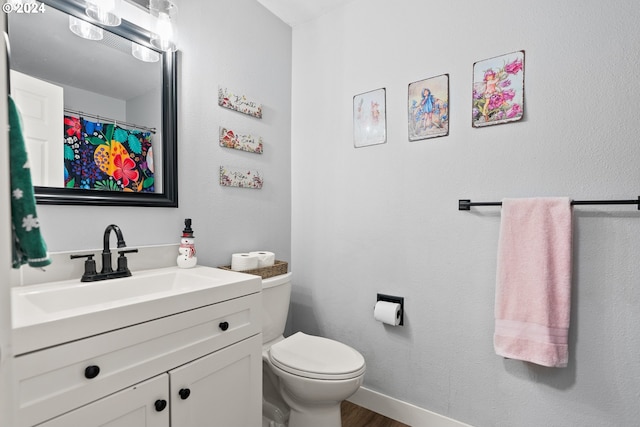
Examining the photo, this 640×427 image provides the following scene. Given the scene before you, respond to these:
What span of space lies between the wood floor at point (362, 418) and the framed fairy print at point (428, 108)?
5.13 ft

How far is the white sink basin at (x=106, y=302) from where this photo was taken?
0.76 metres

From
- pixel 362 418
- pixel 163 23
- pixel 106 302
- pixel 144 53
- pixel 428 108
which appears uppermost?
pixel 163 23

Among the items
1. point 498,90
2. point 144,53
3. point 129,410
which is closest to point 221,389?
point 129,410

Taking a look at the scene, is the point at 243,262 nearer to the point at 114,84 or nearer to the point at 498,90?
the point at 114,84

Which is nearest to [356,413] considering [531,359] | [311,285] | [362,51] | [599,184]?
[311,285]

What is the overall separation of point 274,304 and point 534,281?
4.02 feet

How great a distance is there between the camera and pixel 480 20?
5.00ft

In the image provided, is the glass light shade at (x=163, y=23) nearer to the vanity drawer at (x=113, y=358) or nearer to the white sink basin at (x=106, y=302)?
the white sink basin at (x=106, y=302)

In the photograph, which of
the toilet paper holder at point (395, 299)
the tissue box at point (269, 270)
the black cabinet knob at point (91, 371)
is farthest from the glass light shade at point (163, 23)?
the toilet paper holder at point (395, 299)

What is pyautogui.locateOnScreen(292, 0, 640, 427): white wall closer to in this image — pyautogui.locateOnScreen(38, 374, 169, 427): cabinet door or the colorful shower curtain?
the colorful shower curtain

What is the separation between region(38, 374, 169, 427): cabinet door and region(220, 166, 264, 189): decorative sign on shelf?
1.06 meters

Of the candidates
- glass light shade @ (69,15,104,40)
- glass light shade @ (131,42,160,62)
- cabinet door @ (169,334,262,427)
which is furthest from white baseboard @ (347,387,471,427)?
glass light shade @ (69,15,104,40)

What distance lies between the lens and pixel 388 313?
5.61 ft

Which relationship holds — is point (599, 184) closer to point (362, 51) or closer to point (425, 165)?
point (425, 165)
